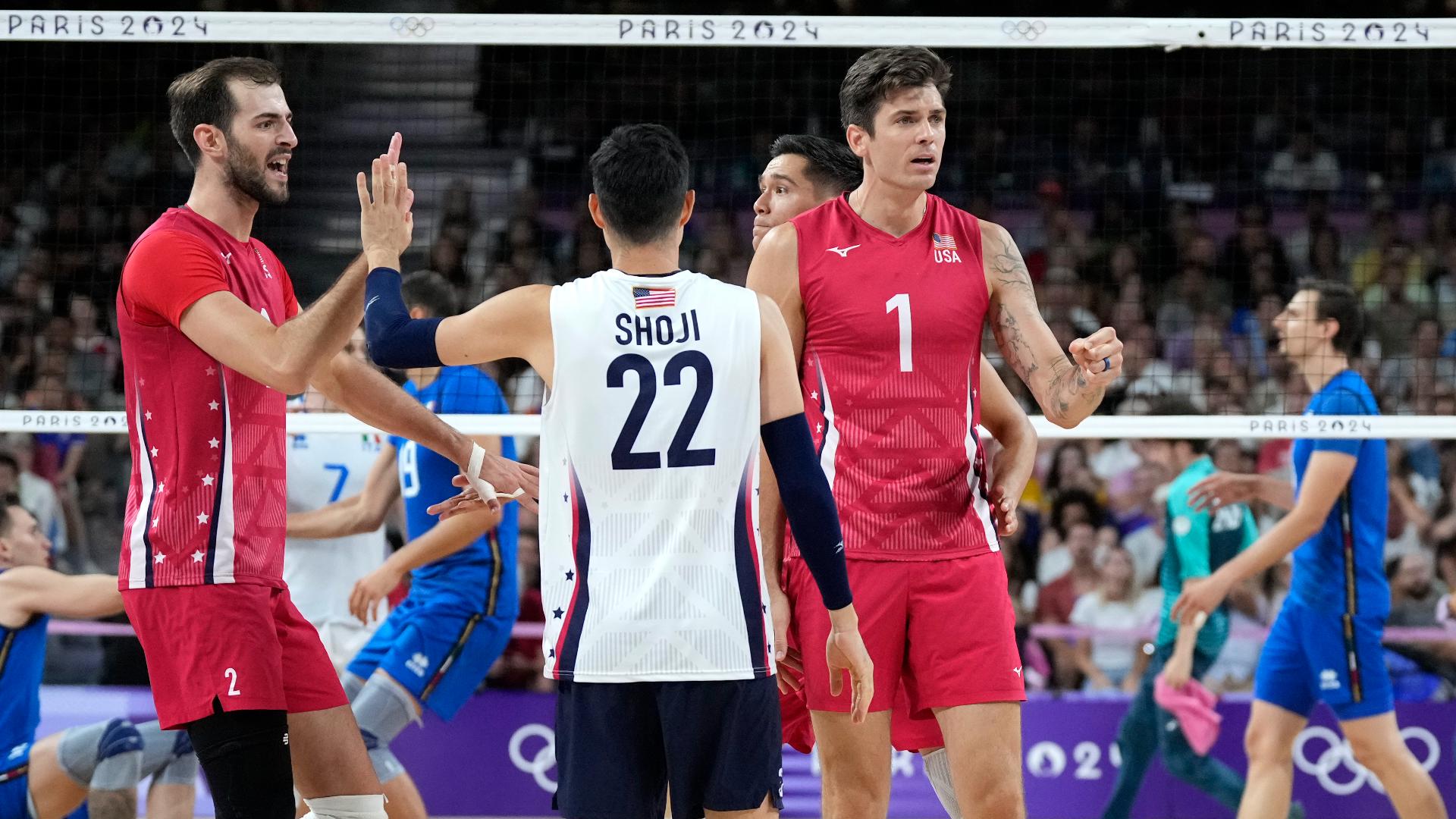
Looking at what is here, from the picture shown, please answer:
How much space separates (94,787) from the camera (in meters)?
6.43

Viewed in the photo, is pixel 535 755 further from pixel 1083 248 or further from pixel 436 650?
pixel 1083 248

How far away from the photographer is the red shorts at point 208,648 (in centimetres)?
409

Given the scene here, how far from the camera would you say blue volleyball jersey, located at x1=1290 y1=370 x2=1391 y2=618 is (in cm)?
726

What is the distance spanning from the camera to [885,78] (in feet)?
15.3

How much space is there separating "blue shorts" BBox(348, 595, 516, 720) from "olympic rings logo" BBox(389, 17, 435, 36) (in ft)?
7.74

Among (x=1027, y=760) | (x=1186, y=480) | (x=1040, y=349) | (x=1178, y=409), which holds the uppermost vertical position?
(x=1040, y=349)

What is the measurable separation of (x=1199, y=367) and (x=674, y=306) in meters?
7.91

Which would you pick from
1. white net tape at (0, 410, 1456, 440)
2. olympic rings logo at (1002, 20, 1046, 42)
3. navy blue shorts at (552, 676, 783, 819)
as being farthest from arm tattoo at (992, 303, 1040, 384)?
olympic rings logo at (1002, 20, 1046, 42)

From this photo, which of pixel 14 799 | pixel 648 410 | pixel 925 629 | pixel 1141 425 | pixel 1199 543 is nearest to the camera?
pixel 648 410

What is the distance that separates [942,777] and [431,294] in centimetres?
331

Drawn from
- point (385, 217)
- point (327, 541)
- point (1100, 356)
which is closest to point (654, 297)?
point (385, 217)

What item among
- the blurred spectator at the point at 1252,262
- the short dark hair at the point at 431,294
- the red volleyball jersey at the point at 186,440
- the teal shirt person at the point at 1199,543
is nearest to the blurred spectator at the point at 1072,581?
the teal shirt person at the point at 1199,543

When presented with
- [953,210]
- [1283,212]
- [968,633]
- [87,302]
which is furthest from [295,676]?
[1283,212]

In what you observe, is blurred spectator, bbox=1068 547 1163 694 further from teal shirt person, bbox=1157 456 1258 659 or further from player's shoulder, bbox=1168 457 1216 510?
player's shoulder, bbox=1168 457 1216 510
